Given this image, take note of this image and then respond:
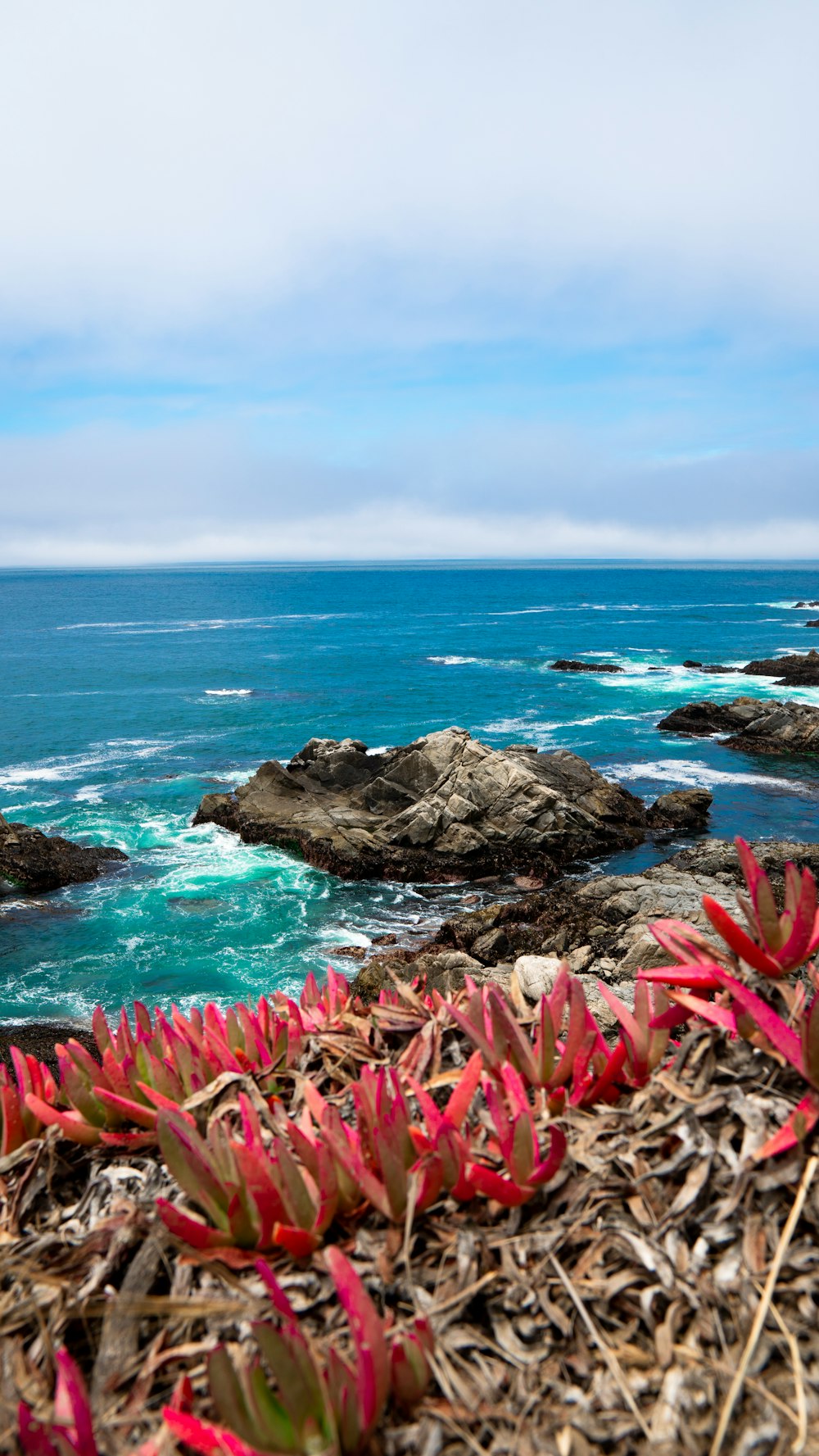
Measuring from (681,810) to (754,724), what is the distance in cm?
1331

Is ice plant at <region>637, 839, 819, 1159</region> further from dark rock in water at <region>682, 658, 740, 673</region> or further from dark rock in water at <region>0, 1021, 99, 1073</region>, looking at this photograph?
dark rock in water at <region>682, 658, 740, 673</region>

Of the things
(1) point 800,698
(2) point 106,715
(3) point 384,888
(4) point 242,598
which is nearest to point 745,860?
(3) point 384,888

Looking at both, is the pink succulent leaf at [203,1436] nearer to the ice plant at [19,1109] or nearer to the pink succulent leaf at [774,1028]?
the ice plant at [19,1109]

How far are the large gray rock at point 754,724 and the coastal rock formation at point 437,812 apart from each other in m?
11.5

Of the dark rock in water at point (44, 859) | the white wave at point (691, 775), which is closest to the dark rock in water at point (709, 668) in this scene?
the white wave at point (691, 775)

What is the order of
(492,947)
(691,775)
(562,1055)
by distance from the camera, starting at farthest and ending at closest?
(691,775)
(492,947)
(562,1055)

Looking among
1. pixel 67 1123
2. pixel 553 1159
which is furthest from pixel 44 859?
pixel 553 1159

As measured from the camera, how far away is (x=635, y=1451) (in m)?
1.48

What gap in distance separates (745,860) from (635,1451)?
1297mm

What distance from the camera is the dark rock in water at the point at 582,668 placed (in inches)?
2243

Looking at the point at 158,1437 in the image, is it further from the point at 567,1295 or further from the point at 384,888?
the point at 384,888

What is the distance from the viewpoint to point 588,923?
1661cm

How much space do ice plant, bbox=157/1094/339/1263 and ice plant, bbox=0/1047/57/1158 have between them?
63 centimetres

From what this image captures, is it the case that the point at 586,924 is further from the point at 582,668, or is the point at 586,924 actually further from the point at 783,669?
the point at 783,669
